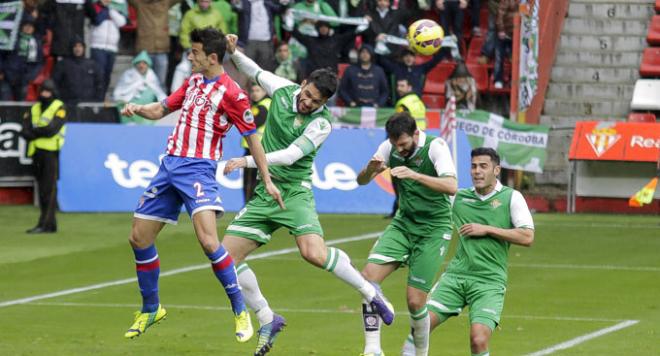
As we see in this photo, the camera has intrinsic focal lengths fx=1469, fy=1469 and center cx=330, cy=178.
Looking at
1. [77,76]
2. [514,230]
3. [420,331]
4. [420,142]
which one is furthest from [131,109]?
[77,76]

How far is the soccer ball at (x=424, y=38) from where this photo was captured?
18.9 m

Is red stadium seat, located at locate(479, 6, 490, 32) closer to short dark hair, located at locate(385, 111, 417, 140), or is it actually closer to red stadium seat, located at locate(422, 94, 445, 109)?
red stadium seat, located at locate(422, 94, 445, 109)

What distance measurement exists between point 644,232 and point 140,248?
11.7 metres

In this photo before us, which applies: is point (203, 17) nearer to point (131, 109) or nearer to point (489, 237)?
point (131, 109)

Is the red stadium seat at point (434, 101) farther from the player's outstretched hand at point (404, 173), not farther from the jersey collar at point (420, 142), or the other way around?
the player's outstretched hand at point (404, 173)

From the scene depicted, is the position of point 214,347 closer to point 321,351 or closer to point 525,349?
point 321,351

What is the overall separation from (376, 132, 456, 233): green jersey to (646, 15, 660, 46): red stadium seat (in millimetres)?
16750

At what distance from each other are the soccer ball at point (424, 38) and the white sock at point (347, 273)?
741 centimetres

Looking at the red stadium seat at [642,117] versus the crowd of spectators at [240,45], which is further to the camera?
the red stadium seat at [642,117]

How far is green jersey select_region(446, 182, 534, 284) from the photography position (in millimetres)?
10922

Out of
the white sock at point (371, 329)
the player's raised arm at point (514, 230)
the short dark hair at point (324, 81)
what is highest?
the short dark hair at point (324, 81)

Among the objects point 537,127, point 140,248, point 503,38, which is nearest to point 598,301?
point 140,248

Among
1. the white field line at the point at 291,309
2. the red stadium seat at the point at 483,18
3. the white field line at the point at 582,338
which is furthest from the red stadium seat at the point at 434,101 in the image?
the white field line at the point at 582,338

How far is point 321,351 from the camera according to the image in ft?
41.5
